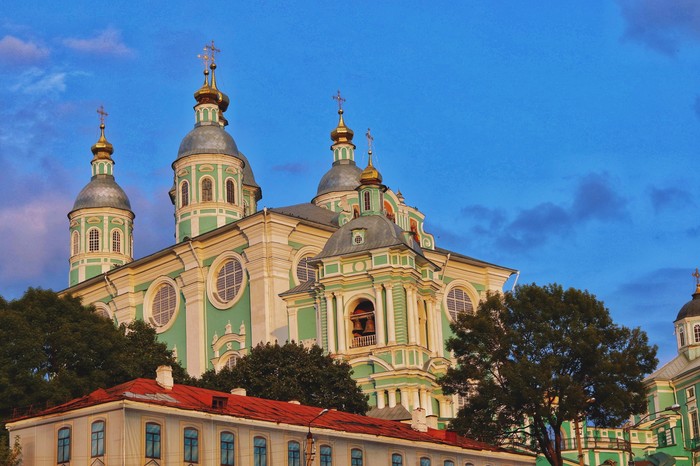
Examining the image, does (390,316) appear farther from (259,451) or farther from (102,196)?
(102,196)

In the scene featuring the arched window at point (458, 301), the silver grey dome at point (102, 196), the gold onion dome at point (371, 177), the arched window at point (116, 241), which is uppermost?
the silver grey dome at point (102, 196)

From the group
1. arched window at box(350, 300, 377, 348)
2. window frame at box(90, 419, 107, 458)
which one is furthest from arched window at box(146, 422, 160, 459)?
arched window at box(350, 300, 377, 348)

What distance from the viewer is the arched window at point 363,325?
5606cm

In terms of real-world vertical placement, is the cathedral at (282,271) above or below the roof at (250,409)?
above

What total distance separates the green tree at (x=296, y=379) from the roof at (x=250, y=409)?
3.88 m

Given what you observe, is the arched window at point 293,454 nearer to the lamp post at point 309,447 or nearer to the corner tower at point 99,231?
the lamp post at point 309,447

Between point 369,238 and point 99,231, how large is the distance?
26.4 metres

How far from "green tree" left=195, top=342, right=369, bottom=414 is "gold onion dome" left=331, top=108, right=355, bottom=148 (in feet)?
101

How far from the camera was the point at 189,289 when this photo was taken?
66062 mm

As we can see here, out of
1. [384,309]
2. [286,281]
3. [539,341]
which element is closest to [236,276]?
[286,281]

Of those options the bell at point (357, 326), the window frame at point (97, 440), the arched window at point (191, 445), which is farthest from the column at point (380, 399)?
the window frame at point (97, 440)

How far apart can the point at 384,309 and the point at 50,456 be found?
22762 millimetres

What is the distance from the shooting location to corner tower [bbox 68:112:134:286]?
7762 cm

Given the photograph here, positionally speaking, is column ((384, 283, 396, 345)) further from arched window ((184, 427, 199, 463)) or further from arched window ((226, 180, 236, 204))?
arched window ((184, 427, 199, 463))
